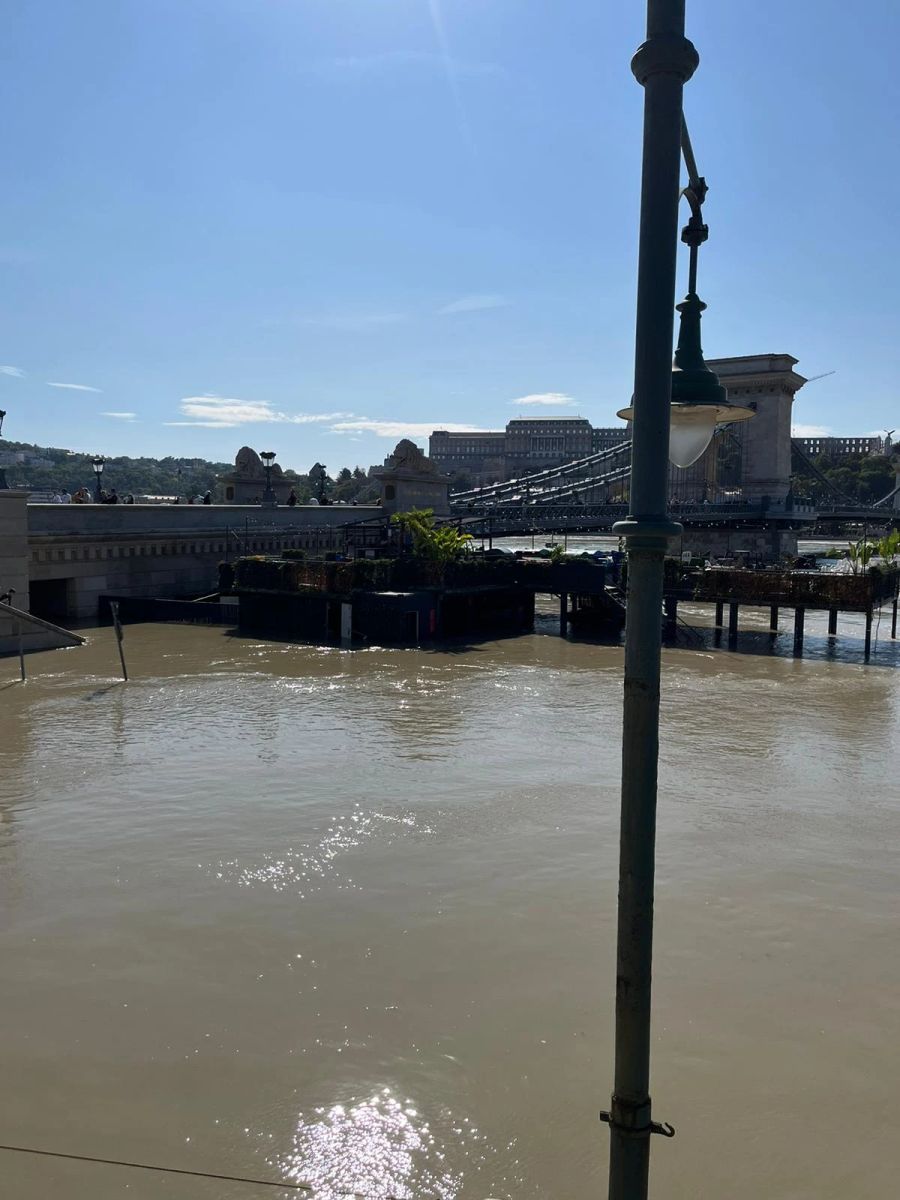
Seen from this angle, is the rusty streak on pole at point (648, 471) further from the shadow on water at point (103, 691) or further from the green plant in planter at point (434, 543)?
the green plant in planter at point (434, 543)

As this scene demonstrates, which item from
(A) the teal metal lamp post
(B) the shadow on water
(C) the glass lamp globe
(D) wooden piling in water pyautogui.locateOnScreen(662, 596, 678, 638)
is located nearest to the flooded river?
(B) the shadow on water

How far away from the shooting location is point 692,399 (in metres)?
4.27

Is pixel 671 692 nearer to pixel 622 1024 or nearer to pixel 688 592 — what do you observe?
pixel 688 592

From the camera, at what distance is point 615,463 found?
11800 centimetres

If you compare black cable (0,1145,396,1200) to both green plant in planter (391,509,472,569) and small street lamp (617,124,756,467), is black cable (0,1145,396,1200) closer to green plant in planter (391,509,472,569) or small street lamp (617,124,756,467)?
small street lamp (617,124,756,467)

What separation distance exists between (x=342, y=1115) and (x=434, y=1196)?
106 centimetres

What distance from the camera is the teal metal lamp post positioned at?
137 inches

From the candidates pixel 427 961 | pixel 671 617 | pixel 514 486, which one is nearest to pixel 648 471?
pixel 427 961

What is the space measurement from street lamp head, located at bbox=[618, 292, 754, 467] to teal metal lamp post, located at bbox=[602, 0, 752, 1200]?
65 cm

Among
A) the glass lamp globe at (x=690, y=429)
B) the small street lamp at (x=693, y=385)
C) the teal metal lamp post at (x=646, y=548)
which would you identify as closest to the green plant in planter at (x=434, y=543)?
the small street lamp at (x=693, y=385)

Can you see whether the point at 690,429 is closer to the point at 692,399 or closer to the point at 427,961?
the point at 692,399

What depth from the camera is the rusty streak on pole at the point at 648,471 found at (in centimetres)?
348

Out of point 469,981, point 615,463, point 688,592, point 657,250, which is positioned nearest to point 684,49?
point 657,250

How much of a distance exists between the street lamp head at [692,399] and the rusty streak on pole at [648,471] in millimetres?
692
